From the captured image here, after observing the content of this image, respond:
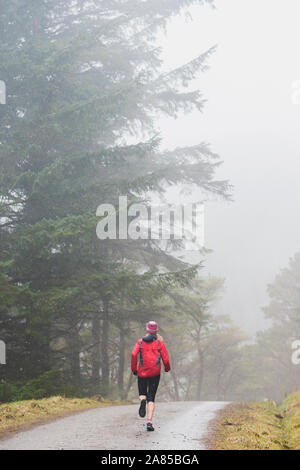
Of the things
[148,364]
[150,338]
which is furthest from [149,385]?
[150,338]

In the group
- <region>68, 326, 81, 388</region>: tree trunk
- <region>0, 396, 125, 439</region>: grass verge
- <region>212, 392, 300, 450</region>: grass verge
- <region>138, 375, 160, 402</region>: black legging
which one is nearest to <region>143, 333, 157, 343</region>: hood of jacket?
<region>138, 375, 160, 402</region>: black legging

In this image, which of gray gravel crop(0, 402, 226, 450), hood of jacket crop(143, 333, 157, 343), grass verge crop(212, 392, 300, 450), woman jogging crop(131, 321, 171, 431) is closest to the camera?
gray gravel crop(0, 402, 226, 450)

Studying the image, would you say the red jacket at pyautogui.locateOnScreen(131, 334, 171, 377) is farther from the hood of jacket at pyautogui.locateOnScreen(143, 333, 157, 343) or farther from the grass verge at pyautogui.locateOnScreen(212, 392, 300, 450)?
the grass verge at pyautogui.locateOnScreen(212, 392, 300, 450)

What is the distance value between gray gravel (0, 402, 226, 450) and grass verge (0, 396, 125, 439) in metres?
0.36

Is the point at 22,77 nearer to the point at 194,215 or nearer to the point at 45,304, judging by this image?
the point at 45,304

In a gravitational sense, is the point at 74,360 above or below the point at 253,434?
below

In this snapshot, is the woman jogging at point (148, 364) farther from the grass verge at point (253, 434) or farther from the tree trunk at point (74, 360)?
the tree trunk at point (74, 360)

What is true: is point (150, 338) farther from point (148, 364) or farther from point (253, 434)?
point (253, 434)

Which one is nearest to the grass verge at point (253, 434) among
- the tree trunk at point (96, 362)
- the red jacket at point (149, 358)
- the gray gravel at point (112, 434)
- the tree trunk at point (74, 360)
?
the gray gravel at point (112, 434)

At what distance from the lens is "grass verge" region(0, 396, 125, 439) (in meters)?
7.21

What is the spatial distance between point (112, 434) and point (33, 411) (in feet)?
8.61

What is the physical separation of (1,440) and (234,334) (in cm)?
3544

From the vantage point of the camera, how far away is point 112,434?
641cm
